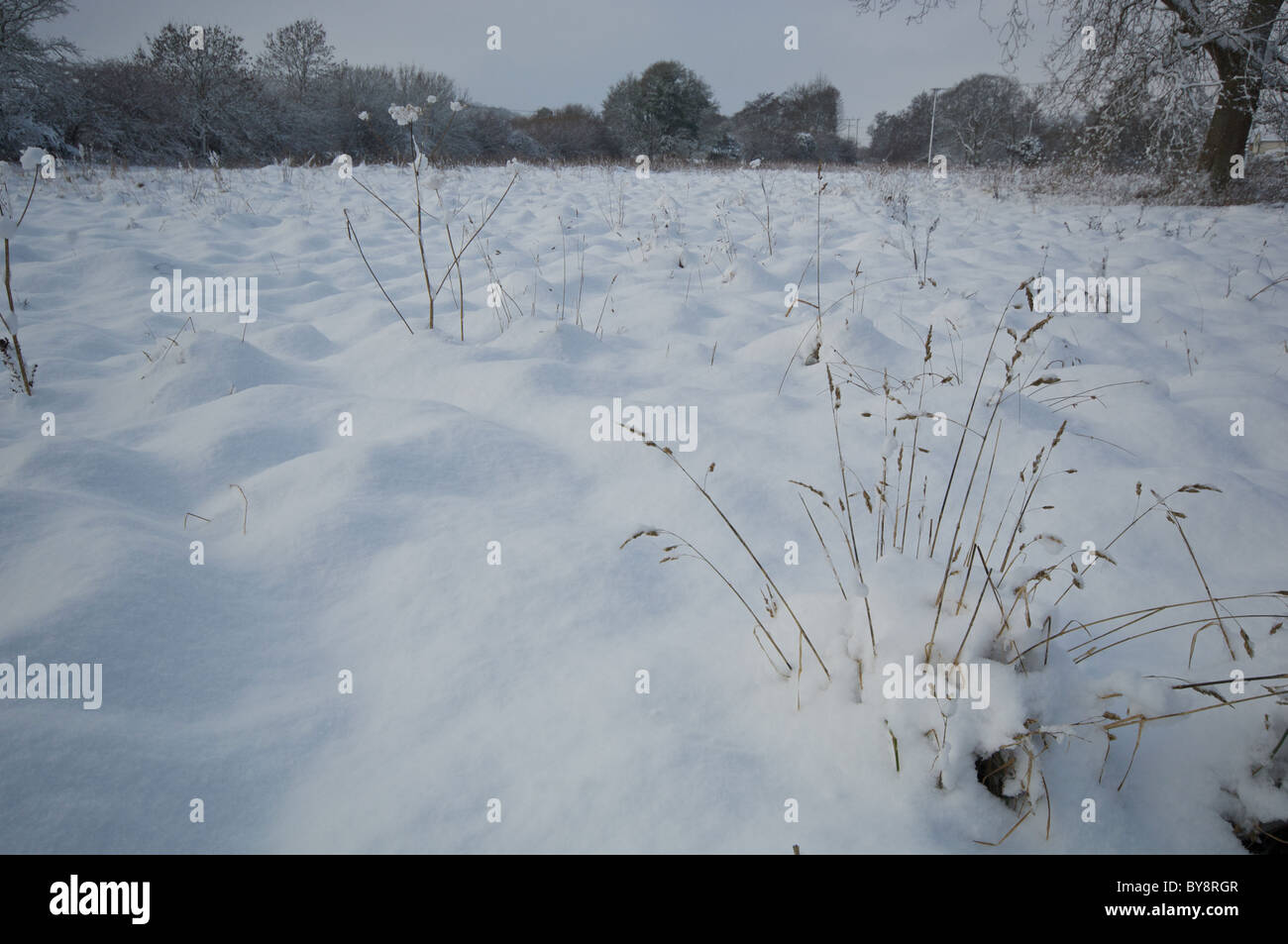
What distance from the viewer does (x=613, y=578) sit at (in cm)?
161

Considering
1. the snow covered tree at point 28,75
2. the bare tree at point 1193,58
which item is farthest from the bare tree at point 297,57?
the bare tree at point 1193,58

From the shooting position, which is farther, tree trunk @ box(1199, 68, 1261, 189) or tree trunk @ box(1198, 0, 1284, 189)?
tree trunk @ box(1199, 68, 1261, 189)

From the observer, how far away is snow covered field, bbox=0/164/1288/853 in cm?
104

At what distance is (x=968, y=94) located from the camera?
29.2 m

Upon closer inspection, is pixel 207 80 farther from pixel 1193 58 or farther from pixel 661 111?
pixel 1193 58

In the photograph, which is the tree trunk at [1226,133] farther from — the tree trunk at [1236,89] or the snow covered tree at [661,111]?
the snow covered tree at [661,111]

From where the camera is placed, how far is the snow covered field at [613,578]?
1.04 metres

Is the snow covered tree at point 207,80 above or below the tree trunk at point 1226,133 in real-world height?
above

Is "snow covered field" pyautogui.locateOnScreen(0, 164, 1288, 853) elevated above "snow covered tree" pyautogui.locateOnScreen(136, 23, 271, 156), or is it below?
below

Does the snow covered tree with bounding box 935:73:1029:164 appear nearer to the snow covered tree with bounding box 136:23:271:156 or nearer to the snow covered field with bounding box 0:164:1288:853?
the snow covered tree with bounding box 136:23:271:156

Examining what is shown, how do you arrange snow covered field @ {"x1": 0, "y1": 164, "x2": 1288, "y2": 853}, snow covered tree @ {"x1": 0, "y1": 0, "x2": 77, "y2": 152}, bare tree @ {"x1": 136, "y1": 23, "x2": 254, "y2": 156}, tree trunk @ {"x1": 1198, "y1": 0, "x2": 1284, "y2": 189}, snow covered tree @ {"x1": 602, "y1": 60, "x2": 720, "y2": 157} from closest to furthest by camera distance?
1. snow covered field @ {"x1": 0, "y1": 164, "x2": 1288, "y2": 853}
2. tree trunk @ {"x1": 1198, "y1": 0, "x2": 1284, "y2": 189}
3. snow covered tree @ {"x1": 0, "y1": 0, "x2": 77, "y2": 152}
4. bare tree @ {"x1": 136, "y1": 23, "x2": 254, "y2": 156}
5. snow covered tree @ {"x1": 602, "y1": 60, "x2": 720, "y2": 157}

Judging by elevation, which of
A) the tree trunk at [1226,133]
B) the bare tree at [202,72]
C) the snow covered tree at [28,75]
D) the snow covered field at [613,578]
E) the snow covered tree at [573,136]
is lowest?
the snow covered field at [613,578]

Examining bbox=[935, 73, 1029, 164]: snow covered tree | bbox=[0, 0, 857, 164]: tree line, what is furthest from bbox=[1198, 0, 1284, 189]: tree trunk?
bbox=[935, 73, 1029, 164]: snow covered tree
